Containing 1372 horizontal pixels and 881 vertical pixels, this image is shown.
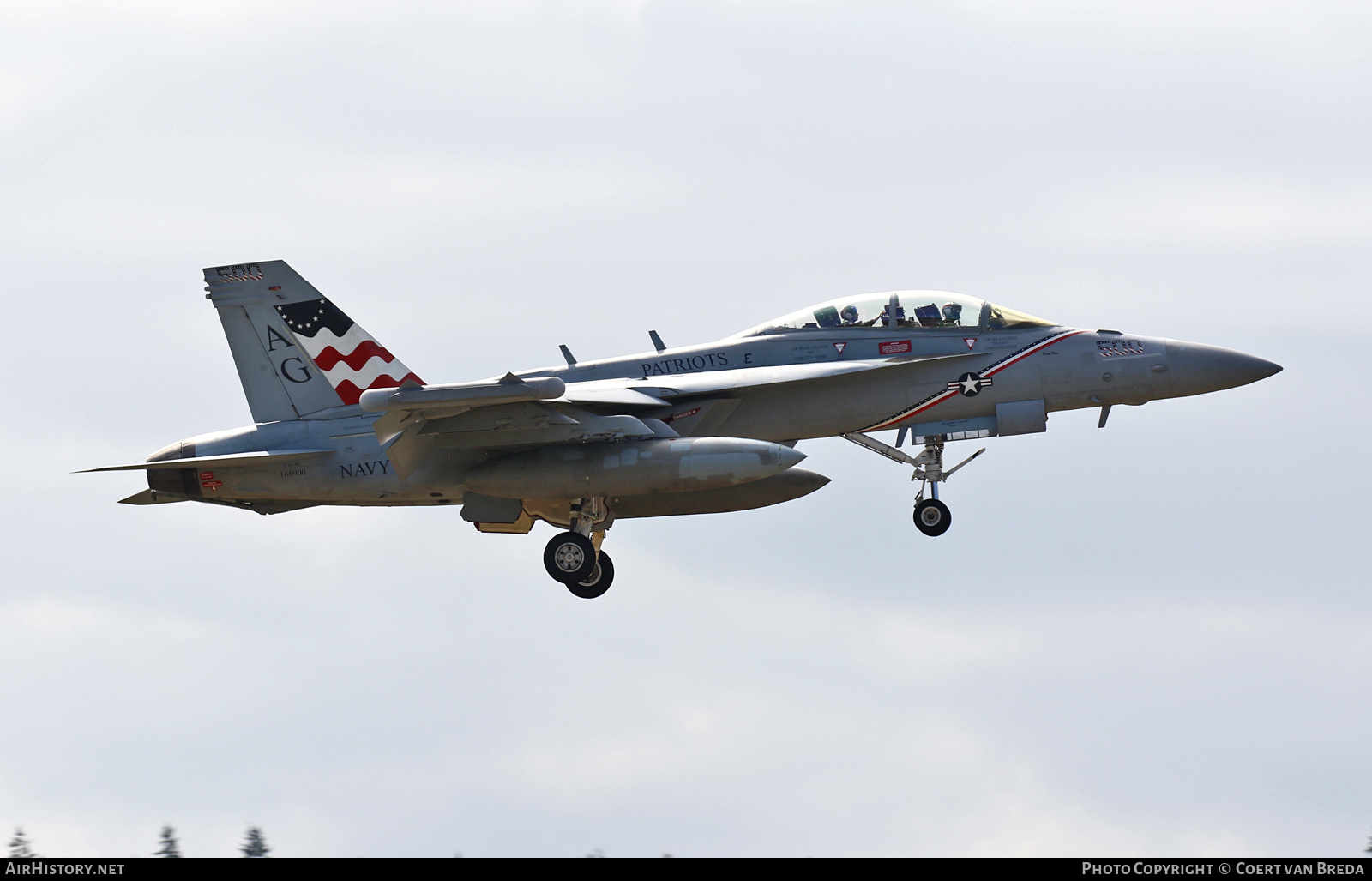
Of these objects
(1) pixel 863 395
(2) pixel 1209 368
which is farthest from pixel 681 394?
(2) pixel 1209 368

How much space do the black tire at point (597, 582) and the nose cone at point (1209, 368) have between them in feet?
24.1

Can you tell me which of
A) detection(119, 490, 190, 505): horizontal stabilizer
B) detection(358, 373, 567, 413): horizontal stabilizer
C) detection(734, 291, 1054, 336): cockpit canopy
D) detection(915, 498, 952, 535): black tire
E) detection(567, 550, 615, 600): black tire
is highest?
detection(734, 291, 1054, 336): cockpit canopy

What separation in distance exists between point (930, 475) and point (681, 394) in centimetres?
350

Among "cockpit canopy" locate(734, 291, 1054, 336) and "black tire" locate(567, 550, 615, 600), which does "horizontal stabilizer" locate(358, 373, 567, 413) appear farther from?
"cockpit canopy" locate(734, 291, 1054, 336)

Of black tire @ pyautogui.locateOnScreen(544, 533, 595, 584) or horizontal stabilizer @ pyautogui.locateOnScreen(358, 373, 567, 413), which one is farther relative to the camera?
black tire @ pyautogui.locateOnScreen(544, 533, 595, 584)

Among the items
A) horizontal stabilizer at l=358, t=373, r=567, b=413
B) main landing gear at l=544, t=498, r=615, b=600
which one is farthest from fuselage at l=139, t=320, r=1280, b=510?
horizontal stabilizer at l=358, t=373, r=567, b=413

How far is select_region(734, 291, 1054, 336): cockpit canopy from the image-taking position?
2222 centimetres

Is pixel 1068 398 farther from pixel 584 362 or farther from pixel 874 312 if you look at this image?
pixel 584 362

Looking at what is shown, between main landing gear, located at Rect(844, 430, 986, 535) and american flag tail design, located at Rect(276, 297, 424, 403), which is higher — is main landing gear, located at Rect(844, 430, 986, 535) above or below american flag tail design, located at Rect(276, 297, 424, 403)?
below

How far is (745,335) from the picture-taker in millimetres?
22453
